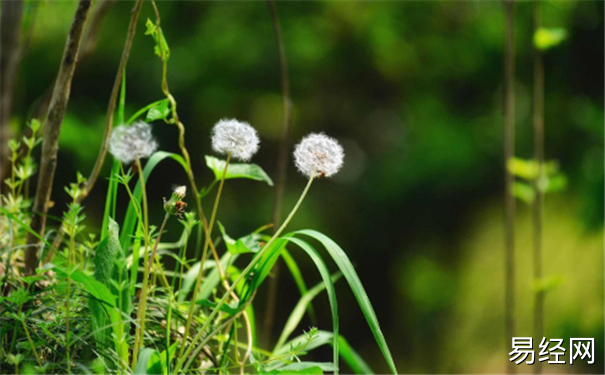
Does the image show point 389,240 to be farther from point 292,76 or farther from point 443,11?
point 443,11

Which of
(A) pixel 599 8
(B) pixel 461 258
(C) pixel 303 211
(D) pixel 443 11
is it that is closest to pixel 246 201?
(C) pixel 303 211

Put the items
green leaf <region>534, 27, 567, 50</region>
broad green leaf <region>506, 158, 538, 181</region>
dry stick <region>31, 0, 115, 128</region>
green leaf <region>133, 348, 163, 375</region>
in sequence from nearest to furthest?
1. green leaf <region>133, 348, 163, 375</region>
2. dry stick <region>31, 0, 115, 128</region>
3. green leaf <region>534, 27, 567, 50</region>
4. broad green leaf <region>506, 158, 538, 181</region>

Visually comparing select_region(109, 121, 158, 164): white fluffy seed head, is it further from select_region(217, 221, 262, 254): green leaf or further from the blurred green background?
the blurred green background

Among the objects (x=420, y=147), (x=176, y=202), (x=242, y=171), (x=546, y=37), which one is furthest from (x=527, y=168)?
(x=420, y=147)

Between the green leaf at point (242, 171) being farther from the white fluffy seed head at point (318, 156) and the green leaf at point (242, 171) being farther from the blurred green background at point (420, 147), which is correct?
the blurred green background at point (420, 147)

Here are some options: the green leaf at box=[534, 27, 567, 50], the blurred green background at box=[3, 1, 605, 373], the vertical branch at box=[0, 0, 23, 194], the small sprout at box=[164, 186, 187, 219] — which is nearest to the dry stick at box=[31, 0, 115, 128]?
the vertical branch at box=[0, 0, 23, 194]

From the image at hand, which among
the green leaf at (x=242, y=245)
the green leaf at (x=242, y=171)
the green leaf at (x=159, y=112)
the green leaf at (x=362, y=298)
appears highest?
the green leaf at (x=159, y=112)

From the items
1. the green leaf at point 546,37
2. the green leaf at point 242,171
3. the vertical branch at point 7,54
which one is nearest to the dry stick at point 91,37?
the vertical branch at point 7,54
